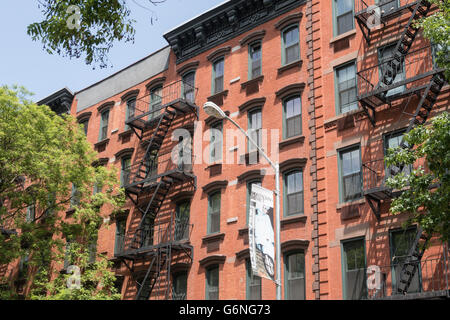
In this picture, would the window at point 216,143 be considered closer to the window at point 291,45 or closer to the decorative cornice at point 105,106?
the window at point 291,45

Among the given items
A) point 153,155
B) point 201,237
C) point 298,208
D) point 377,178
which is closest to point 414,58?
point 377,178

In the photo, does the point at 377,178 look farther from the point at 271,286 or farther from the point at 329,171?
the point at 271,286

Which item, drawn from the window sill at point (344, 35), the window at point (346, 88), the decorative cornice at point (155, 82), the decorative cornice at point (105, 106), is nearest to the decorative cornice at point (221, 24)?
the decorative cornice at point (155, 82)

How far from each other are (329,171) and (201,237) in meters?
7.10

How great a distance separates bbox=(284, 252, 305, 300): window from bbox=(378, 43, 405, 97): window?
7.21m

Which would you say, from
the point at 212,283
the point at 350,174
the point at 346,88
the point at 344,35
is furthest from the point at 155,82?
the point at 350,174

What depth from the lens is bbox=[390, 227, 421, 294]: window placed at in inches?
717

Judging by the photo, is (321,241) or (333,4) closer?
(321,241)

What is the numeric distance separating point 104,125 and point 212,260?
547 inches

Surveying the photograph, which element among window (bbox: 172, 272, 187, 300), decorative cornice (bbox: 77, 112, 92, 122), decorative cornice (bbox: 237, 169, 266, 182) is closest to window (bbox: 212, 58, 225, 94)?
decorative cornice (bbox: 237, 169, 266, 182)

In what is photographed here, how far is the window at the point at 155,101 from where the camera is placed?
30970mm

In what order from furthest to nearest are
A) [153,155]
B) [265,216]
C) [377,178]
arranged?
[153,155] < [377,178] < [265,216]

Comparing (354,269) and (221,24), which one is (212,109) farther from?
(221,24)

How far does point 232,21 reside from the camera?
93.4ft
